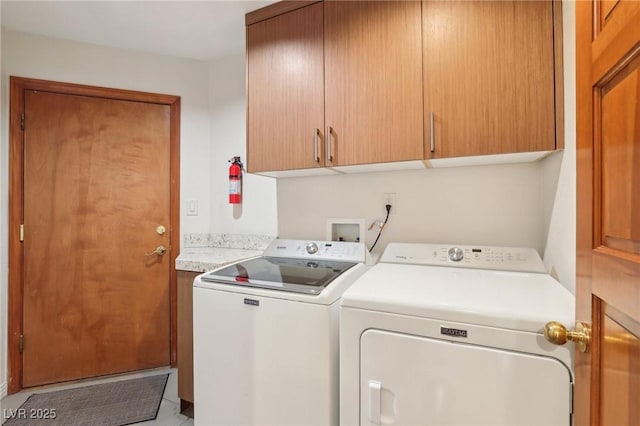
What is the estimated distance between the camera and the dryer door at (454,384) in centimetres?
82

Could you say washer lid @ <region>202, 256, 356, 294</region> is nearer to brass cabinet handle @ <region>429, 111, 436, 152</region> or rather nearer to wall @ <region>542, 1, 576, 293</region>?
brass cabinet handle @ <region>429, 111, 436, 152</region>

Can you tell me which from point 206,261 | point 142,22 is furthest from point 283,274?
point 142,22

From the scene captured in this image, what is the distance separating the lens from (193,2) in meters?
1.70

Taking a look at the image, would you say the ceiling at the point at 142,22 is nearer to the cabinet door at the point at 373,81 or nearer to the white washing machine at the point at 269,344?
the cabinet door at the point at 373,81

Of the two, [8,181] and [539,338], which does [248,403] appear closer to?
[539,338]

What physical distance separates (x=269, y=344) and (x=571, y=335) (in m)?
1.00

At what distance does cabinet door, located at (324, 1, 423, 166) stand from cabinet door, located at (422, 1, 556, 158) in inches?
2.4

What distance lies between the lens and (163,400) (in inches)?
77.3

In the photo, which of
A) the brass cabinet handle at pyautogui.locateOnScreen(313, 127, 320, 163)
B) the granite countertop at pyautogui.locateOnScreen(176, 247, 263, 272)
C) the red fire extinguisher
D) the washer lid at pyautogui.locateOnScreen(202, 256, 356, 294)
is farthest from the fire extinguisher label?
the brass cabinet handle at pyautogui.locateOnScreen(313, 127, 320, 163)

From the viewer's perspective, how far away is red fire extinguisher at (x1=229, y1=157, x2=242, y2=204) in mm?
2221

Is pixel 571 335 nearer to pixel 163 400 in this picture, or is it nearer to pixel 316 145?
pixel 316 145

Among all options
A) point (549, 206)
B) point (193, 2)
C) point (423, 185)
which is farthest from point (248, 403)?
point (193, 2)

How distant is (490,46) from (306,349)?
4.70 ft

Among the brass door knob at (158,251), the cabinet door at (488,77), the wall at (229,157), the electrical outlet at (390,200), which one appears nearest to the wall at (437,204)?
the electrical outlet at (390,200)
